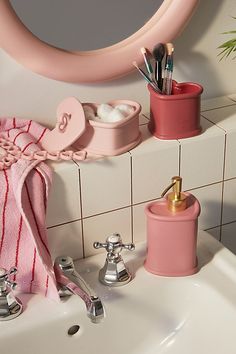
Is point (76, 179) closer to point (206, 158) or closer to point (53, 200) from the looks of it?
point (53, 200)

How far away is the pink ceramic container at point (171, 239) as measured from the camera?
118 cm

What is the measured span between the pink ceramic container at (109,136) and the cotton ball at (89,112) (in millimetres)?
12

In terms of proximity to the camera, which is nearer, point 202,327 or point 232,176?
point 202,327

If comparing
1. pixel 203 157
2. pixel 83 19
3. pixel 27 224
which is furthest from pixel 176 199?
pixel 83 19

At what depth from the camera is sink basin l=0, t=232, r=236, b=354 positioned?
114 centimetres

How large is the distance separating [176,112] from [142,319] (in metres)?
0.40

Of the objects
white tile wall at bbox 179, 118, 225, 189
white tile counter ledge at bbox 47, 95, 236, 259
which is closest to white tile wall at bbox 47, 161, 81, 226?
white tile counter ledge at bbox 47, 95, 236, 259

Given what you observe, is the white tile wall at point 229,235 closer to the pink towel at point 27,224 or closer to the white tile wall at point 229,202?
the white tile wall at point 229,202

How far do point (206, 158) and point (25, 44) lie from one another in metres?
0.42

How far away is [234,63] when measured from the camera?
1438 mm

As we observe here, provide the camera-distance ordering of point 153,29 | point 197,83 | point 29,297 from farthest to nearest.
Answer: point 197,83 → point 153,29 → point 29,297

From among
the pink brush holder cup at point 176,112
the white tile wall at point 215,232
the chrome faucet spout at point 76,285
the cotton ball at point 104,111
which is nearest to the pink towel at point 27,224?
the chrome faucet spout at point 76,285

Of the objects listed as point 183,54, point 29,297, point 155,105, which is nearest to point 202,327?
point 29,297

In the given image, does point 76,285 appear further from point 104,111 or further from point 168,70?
point 168,70
